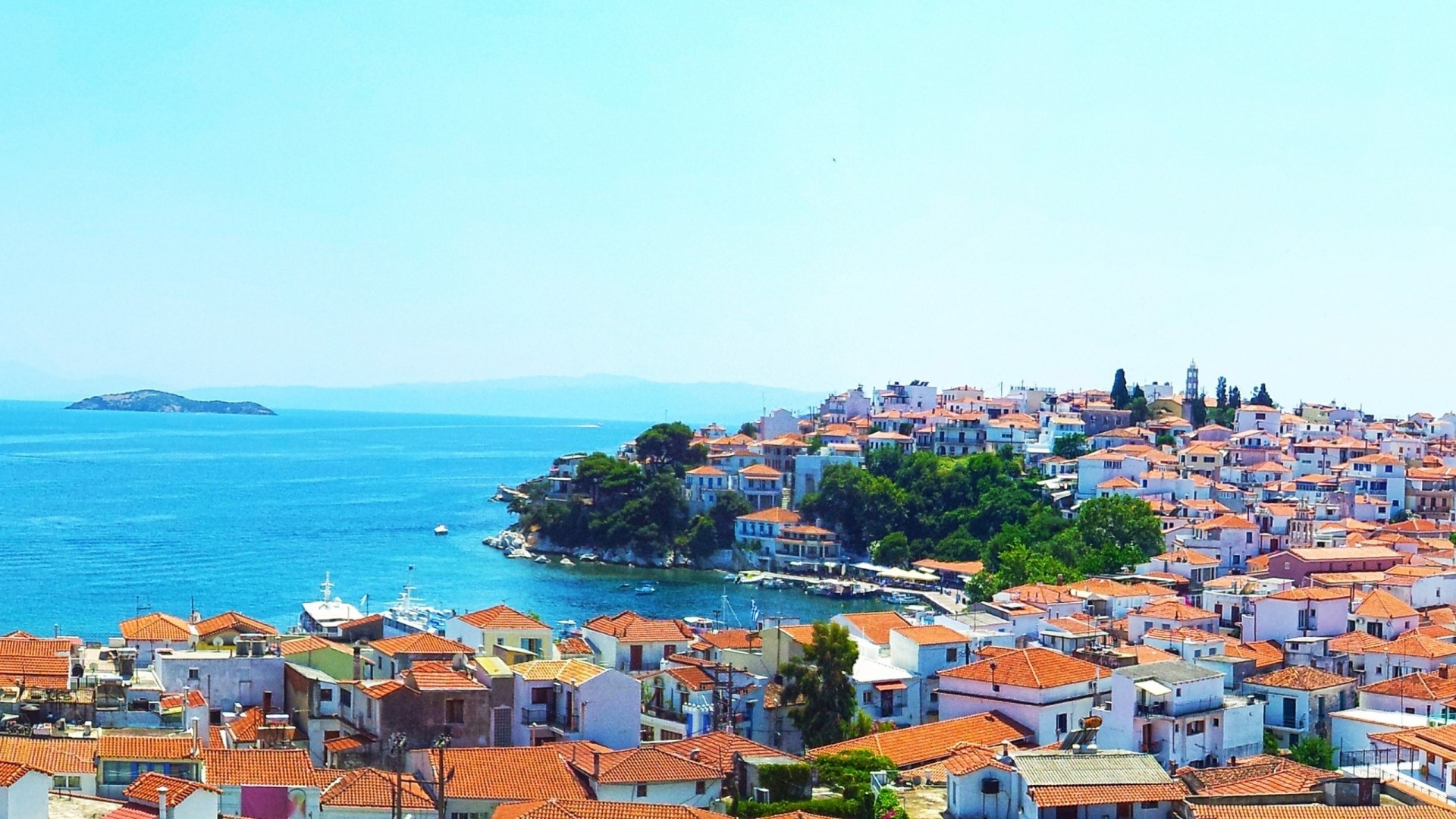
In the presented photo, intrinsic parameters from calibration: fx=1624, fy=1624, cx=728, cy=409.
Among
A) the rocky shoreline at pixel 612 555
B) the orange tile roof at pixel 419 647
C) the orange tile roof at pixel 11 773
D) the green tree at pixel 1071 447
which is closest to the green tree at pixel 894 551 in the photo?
the rocky shoreline at pixel 612 555

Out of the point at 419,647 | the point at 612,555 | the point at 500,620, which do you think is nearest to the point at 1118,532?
the point at 612,555

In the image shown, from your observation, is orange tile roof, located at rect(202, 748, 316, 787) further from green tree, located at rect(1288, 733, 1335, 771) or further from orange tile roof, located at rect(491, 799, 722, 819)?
green tree, located at rect(1288, 733, 1335, 771)

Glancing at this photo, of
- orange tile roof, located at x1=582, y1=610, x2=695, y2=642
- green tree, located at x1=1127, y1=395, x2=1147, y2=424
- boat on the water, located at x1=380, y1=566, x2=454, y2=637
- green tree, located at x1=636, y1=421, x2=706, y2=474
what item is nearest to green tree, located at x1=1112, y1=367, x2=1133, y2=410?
green tree, located at x1=1127, y1=395, x2=1147, y2=424

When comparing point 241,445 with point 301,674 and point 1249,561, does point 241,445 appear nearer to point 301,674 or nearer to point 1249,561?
point 1249,561

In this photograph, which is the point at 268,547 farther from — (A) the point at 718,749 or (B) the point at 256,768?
(B) the point at 256,768

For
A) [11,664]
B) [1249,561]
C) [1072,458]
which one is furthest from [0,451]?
[11,664]
